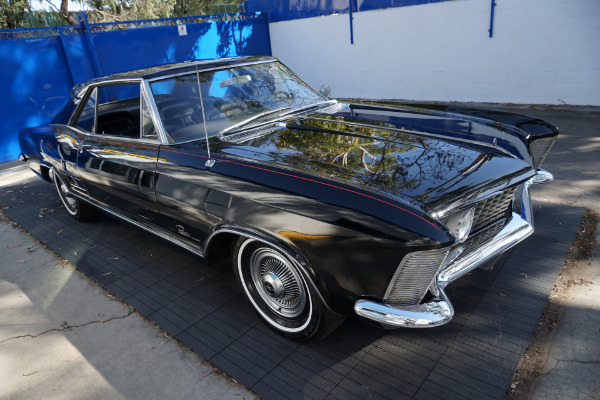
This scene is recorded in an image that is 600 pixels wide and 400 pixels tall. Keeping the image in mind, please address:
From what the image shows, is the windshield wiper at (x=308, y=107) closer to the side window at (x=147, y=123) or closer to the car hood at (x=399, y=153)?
the car hood at (x=399, y=153)

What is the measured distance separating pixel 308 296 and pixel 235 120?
1500 mm

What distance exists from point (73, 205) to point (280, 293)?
3.31 metres

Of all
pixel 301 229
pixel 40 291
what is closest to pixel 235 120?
pixel 301 229

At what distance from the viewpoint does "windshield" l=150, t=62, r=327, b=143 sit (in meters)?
3.18

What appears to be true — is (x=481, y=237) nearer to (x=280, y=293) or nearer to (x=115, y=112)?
(x=280, y=293)

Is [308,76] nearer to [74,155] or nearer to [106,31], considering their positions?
[106,31]

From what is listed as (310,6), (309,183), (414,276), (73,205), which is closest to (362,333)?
(414,276)

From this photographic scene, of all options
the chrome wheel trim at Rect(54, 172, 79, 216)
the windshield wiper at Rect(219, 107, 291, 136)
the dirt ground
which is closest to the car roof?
the windshield wiper at Rect(219, 107, 291, 136)

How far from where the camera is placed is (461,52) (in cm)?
877

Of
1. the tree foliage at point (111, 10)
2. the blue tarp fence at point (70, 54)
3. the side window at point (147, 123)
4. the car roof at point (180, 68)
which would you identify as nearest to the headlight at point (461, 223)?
the side window at point (147, 123)

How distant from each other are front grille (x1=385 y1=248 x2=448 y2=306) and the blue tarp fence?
29.3 feet

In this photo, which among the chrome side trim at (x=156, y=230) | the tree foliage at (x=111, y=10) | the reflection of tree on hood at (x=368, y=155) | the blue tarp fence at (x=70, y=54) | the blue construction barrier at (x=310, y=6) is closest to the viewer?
the reflection of tree on hood at (x=368, y=155)

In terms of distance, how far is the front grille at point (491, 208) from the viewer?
7.95ft

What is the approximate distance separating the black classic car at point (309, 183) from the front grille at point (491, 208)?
0.01 metres
